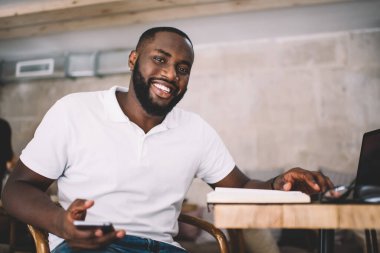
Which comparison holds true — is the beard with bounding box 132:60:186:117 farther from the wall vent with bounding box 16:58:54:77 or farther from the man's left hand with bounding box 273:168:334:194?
the wall vent with bounding box 16:58:54:77

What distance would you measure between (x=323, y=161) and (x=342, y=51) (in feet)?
3.86

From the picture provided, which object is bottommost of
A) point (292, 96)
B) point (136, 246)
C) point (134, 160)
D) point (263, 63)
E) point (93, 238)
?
point (136, 246)

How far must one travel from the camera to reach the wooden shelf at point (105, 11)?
3.19 meters

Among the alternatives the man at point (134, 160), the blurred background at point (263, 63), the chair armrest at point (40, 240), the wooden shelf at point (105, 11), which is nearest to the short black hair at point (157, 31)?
the man at point (134, 160)

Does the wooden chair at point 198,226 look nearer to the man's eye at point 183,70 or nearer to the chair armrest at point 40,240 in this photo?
the chair armrest at point 40,240

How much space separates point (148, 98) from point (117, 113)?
0.54 feet

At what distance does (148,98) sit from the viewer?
150 cm

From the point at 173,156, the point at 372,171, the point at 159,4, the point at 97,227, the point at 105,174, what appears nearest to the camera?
the point at 97,227

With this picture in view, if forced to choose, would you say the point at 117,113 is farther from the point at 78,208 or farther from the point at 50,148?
the point at 78,208

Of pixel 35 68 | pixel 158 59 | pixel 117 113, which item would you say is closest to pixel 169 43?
pixel 158 59

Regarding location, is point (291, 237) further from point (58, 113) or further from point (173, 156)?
point (58, 113)

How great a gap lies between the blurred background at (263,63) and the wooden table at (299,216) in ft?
9.22

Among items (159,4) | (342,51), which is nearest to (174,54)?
(159,4)

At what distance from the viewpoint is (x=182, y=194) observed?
4.57ft
